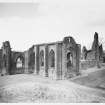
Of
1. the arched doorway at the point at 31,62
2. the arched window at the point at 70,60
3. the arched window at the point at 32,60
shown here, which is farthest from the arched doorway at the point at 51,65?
the arched window at the point at 32,60

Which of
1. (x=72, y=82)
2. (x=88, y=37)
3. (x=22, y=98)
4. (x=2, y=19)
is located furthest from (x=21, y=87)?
(x=88, y=37)

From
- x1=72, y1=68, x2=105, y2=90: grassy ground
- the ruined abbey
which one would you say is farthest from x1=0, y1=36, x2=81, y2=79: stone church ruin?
x1=72, y1=68, x2=105, y2=90: grassy ground

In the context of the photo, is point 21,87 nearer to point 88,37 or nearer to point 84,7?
point 88,37

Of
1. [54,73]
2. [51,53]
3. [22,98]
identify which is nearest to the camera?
[22,98]

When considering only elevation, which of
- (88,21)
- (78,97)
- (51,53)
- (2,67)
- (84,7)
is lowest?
(78,97)

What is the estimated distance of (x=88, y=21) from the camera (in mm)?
8102

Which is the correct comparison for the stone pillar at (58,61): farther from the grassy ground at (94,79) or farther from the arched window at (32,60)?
the arched window at (32,60)

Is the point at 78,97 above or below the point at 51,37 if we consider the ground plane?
below

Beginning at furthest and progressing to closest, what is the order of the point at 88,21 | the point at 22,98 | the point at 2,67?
the point at 2,67
the point at 88,21
the point at 22,98

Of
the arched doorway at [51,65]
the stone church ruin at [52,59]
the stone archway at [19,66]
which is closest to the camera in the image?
the stone church ruin at [52,59]

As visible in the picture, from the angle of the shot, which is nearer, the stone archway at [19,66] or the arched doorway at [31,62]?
the arched doorway at [31,62]

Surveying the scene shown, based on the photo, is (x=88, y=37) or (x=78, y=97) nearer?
(x=78, y=97)

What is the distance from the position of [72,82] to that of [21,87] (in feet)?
9.90

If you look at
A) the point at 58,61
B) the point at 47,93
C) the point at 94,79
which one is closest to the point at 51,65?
the point at 58,61
